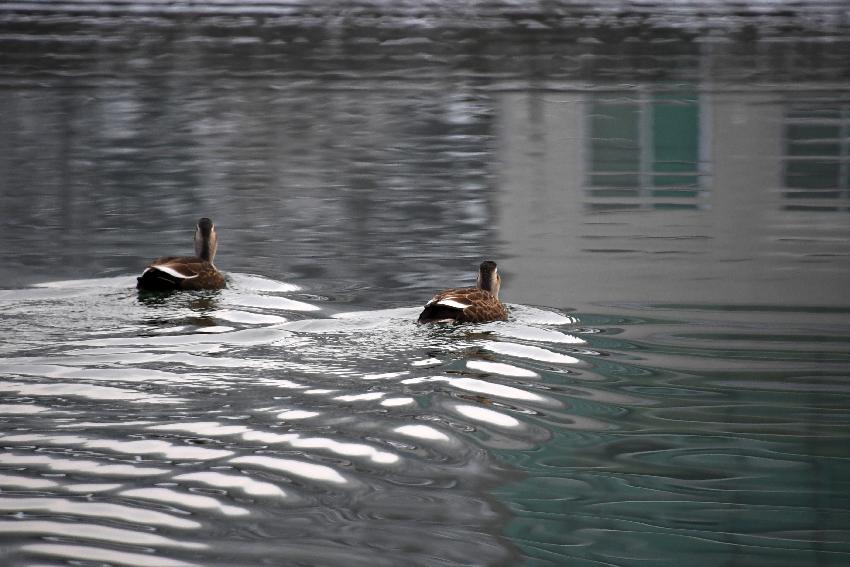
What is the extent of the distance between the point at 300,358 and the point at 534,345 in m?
1.64

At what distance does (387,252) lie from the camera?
13.4m

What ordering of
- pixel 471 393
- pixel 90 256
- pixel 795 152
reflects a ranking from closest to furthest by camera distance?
pixel 471 393 → pixel 90 256 → pixel 795 152

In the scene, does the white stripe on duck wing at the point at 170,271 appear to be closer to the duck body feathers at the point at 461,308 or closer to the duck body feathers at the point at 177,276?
the duck body feathers at the point at 177,276

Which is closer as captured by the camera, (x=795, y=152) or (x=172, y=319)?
(x=172, y=319)

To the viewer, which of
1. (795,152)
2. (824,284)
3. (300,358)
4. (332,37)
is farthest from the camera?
(332,37)

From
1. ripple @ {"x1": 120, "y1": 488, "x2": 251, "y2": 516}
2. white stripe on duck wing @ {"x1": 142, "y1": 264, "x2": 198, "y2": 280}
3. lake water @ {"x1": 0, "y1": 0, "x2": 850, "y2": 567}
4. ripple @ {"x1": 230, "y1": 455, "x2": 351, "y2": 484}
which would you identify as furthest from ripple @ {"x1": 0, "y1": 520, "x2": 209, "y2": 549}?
white stripe on duck wing @ {"x1": 142, "y1": 264, "x2": 198, "y2": 280}

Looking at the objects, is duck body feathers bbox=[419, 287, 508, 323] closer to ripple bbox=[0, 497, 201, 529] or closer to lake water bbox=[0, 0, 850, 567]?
lake water bbox=[0, 0, 850, 567]

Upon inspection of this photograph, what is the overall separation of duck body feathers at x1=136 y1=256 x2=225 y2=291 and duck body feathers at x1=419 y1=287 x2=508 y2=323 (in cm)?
205

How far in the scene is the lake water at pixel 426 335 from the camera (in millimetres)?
6086

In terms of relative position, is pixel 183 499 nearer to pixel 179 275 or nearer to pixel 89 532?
pixel 89 532

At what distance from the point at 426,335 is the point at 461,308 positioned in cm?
31

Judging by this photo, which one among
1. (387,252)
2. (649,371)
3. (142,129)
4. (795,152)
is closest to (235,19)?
(142,129)

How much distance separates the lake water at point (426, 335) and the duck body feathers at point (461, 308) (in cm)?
12

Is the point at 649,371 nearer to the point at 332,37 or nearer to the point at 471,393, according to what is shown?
the point at 471,393
